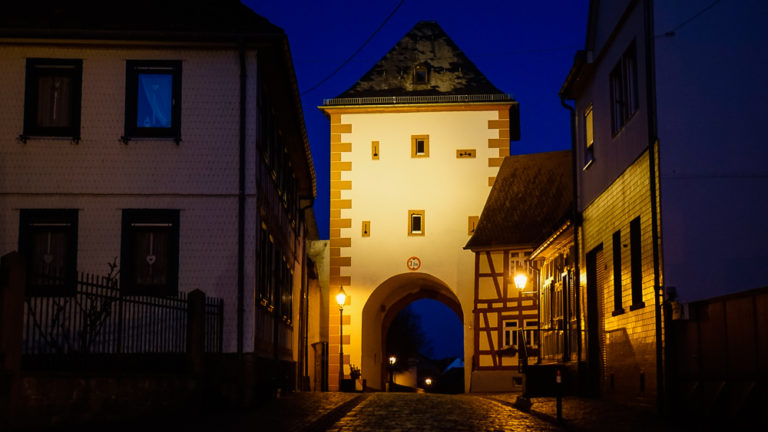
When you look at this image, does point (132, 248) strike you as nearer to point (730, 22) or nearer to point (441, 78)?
point (730, 22)

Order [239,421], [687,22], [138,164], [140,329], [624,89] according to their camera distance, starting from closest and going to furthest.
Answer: [239,421] < [687,22] < [140,329] < [624,89] < [138,164]

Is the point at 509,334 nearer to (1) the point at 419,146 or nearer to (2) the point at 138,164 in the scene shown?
(1) the point at 419,146

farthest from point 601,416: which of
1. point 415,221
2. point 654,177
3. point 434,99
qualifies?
point 434,99

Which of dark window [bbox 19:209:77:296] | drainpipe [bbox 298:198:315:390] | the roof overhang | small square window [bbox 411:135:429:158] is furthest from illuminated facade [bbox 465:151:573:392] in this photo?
dark window [bbox 19:209:77:296]

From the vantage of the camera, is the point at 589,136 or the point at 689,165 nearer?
the point at 689,165

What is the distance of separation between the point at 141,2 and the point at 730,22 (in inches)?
395

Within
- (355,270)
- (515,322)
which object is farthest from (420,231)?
(515,322)

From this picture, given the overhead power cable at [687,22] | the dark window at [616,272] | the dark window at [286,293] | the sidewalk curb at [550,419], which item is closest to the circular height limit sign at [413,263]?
the dark window at [286,293]

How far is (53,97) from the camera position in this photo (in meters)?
18.7

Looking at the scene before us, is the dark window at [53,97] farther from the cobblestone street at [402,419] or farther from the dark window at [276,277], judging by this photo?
the dark window at [276,277]

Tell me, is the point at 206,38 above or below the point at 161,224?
above

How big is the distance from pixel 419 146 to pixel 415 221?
2.78 m

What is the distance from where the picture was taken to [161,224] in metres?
18.4

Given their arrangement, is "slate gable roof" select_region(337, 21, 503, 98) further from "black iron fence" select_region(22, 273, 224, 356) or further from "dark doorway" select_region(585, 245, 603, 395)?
"black iron fence" select_region(22, 273, 224, 356)
